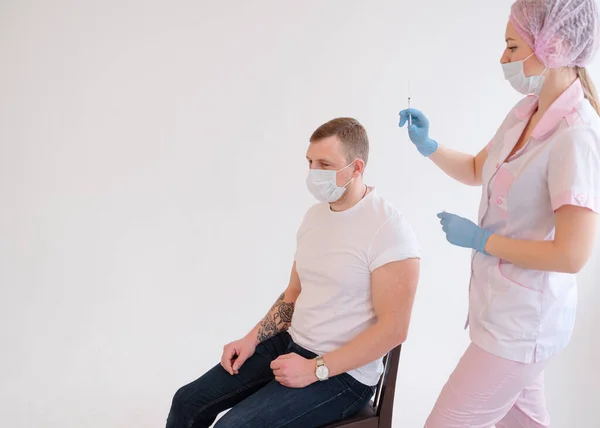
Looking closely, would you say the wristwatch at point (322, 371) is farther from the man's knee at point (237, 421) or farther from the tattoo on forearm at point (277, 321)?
the tattoo on forearm at point (277, 321)

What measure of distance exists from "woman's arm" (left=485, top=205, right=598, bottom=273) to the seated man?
305mm

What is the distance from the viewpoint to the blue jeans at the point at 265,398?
4.57 ft

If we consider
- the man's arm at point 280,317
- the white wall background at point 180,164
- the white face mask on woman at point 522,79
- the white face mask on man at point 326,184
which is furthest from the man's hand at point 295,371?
the white wall background at point 180,164

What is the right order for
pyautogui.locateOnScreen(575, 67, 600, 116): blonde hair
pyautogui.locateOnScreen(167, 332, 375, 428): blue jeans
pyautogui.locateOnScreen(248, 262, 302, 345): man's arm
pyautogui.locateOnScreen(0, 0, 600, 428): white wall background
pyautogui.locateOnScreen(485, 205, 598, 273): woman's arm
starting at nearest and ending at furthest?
pyautogui.locateOnScreen(485, 205, 598, 273): woman's arm → pyautogui.locateOnScreen(575, 67, 600, 116): blonde hair → pyautogui.locateOnScreen(167, 332, 375, 428): blue jeans → pyautogui.locateOnScreen(248, 262, 302, 345): man's arm → pyautogui.locateOnScreen(0, 0, 600, 428): white wall background

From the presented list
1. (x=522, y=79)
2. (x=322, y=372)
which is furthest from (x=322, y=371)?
(x=522, y=79)

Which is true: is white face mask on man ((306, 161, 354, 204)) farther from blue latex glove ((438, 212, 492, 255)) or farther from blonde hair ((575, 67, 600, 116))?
blonde hair ((575, 67, 600, 116))

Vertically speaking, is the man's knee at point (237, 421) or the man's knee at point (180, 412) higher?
the man's knee at point (237, 421)

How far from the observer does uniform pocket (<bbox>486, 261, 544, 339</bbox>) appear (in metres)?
1.30

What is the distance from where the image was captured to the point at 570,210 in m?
1.17

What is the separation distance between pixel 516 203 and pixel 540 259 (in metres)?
0.15

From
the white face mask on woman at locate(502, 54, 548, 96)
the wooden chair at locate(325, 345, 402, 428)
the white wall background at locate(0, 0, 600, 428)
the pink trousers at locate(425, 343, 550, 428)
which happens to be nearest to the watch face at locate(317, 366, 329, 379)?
the wooden chair at locate(325, 345, 402, 428)

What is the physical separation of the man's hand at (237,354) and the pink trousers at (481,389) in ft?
1.68

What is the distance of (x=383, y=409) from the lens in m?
1.47

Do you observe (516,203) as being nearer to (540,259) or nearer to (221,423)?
(540,259)
